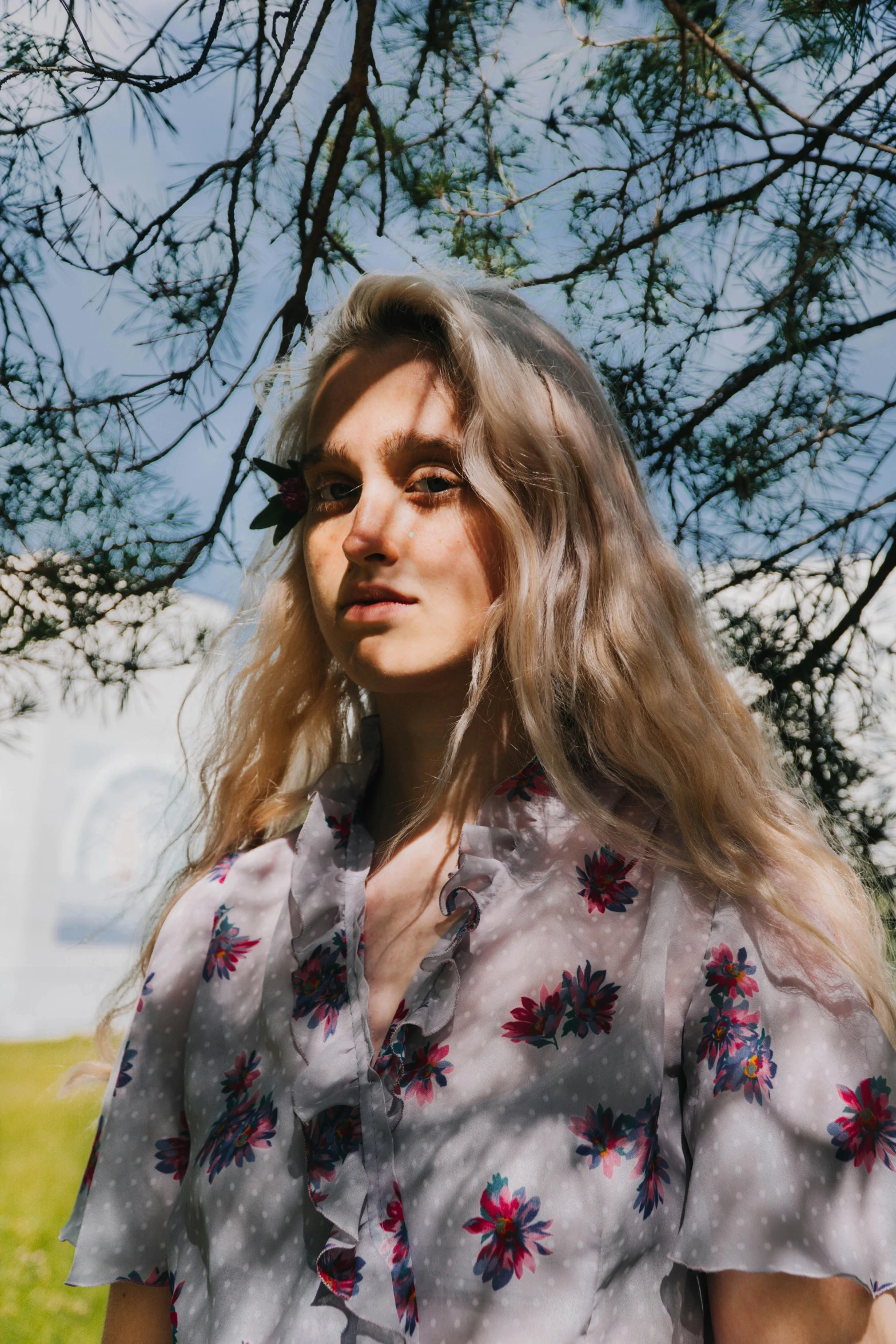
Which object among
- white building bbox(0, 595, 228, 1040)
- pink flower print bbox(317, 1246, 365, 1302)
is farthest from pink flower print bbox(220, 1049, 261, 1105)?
white building bbox(0, 595, 228, 1040)

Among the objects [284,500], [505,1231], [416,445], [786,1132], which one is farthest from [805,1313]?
[284,500]

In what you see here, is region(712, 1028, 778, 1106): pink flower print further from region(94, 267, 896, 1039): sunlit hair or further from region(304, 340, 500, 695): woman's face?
region(304, 340, 500, 695): woman's face

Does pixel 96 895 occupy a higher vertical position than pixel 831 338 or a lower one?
lower

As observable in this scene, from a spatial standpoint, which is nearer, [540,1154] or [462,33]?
[540,1154]

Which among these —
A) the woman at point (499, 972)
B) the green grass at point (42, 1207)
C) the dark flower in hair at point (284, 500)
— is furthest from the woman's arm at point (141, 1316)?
the dark flower in hair at point (284, 500)

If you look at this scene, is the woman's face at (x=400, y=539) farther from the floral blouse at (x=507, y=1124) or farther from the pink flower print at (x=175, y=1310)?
the pink flower print at (x=175, y=1310)

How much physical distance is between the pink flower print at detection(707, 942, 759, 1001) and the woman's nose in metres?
0.49

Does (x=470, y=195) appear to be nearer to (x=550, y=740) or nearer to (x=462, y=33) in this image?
(x=462, y=33)

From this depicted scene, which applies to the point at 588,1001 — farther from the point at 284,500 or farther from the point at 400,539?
the point at 284,500

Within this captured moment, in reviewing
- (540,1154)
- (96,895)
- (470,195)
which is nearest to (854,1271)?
(540,1154)

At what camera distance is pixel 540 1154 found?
3.03ft

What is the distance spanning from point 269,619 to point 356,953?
1.70ft

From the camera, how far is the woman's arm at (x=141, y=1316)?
3.67ft

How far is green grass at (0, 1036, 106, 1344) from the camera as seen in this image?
1.89m
